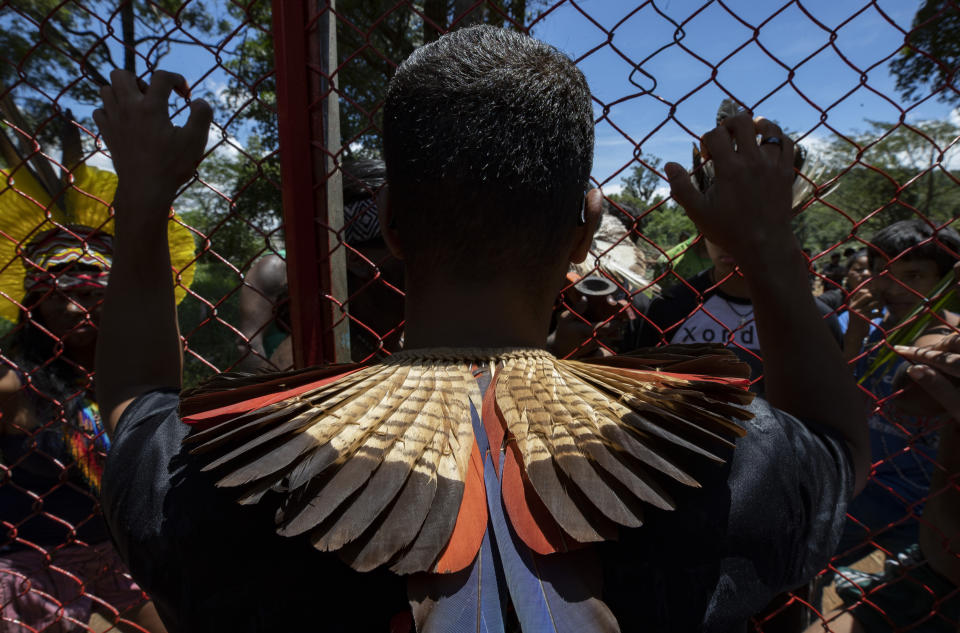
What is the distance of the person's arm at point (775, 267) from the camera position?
1.00m

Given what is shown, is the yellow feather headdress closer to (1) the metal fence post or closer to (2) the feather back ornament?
(1) the metal fence post

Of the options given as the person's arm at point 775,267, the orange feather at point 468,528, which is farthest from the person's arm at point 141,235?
the person's arm at point 775,267

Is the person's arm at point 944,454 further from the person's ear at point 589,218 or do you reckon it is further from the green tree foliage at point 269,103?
the green tree foliage at point 269,103

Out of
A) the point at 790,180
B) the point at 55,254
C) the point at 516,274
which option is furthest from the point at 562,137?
the point at 55,254

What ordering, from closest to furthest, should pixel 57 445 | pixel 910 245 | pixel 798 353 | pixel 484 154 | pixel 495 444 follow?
pixel 495 444
pixel 484 154
pixel 798 353
pixel 57 445
pixel 910 245

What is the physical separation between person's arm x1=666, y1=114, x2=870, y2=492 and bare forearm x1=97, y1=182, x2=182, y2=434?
3.25ft

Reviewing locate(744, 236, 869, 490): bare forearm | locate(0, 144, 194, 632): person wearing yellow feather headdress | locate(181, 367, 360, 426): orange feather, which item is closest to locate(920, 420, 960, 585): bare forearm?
locate(744, 236, 869, 490): bare forearm

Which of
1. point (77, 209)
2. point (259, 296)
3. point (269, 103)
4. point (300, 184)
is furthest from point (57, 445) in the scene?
point (269, 103)

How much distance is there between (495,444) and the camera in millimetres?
812

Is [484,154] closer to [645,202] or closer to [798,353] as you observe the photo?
[798,353]

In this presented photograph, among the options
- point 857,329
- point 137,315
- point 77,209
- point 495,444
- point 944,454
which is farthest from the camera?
point 857,329

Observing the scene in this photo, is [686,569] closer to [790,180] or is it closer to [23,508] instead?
[790,180]

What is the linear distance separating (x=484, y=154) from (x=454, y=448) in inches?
17.1

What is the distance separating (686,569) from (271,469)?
55 centimetres
